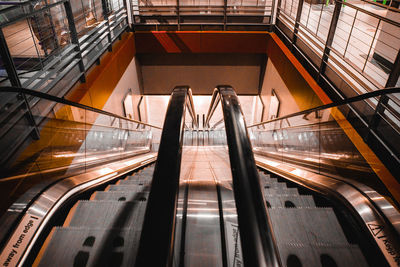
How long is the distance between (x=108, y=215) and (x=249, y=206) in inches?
46.0

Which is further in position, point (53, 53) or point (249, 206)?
point (53, 53)

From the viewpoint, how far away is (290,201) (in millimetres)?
1830

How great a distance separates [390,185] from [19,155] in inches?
139

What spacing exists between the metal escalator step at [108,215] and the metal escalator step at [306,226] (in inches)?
35.3


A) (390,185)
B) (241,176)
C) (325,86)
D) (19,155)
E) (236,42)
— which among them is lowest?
(241,176)

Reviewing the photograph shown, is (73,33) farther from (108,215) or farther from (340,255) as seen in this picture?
(340,255)

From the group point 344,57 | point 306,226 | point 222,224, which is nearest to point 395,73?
point 344,57

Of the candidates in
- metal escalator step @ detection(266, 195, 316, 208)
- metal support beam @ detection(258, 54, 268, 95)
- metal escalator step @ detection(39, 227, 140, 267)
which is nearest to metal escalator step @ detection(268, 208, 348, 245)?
metal escalator step @ detection(266, 195, 316, 208)

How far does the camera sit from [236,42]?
6.83 meters

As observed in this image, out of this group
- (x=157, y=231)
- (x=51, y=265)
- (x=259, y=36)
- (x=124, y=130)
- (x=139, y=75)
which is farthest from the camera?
(x=139, y=75)

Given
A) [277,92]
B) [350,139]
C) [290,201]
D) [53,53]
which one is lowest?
[290,201]

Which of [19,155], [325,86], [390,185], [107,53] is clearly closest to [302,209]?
[390,185]

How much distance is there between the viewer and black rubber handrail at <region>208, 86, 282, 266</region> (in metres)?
0.63

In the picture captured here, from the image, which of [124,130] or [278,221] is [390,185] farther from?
[124,130]
